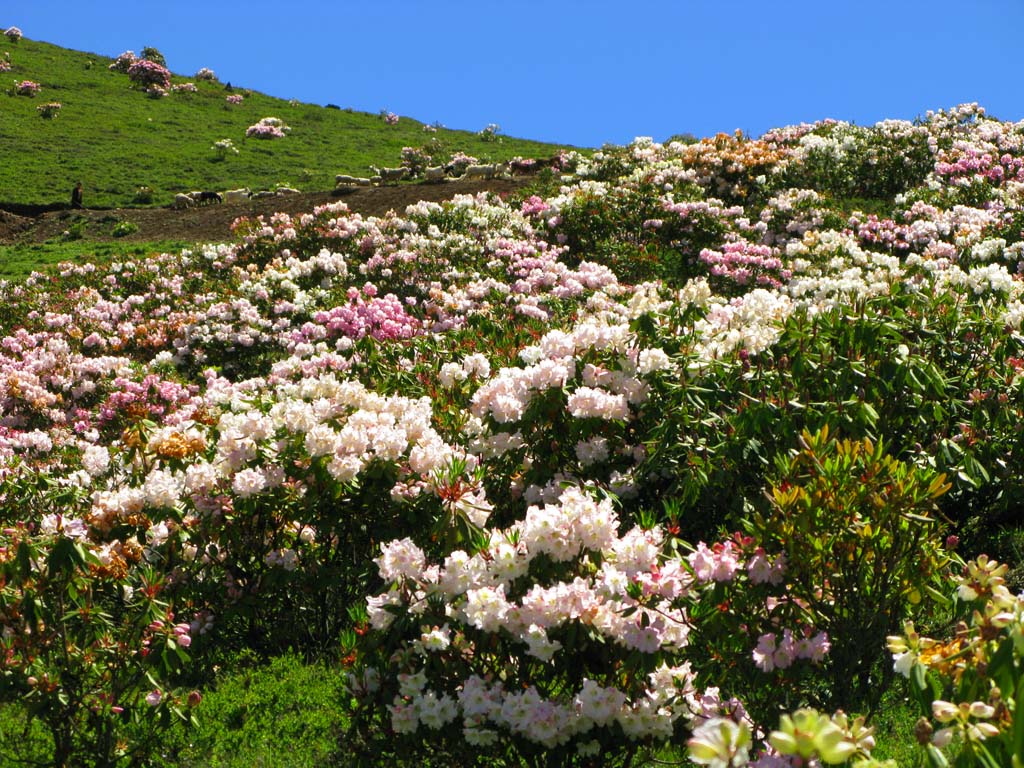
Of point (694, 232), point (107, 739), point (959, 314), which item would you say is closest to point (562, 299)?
point (694, 232)

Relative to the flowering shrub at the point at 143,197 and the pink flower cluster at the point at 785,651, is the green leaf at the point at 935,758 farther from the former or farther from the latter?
the flowering shrub at the point at 143,197

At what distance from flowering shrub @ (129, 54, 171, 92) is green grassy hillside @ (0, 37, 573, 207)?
734mm

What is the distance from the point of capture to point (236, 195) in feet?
110

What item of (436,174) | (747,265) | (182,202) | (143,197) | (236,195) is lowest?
(747,265)

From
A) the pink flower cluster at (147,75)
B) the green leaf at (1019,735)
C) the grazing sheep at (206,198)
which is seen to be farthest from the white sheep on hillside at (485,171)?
the pink flower cluster at (147,75)

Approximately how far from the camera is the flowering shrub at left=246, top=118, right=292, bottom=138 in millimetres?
48562

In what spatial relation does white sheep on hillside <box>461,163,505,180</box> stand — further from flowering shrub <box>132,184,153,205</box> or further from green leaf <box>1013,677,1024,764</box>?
green leaf <box>1013,677,1024,764</box>

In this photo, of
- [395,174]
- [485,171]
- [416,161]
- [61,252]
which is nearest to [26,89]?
[416,161]

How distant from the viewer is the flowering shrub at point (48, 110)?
46.8 m

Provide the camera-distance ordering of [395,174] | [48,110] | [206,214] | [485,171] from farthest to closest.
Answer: [48,110] → [395,174] → [206,214] → [485,171]

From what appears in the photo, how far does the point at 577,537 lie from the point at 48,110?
51.9 m

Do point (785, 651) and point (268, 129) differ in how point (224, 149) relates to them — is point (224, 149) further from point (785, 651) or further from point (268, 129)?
point (785, 651)

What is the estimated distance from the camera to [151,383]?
461 inches

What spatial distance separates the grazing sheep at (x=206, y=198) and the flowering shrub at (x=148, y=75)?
1128 inches
